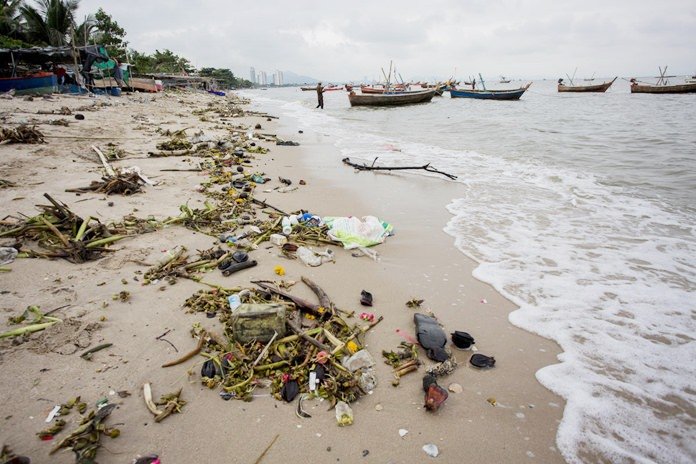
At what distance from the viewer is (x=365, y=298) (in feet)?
12.3

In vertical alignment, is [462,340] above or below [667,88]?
below

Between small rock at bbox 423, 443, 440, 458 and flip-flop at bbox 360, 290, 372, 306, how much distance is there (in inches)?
64.4

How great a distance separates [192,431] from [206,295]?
153 cm

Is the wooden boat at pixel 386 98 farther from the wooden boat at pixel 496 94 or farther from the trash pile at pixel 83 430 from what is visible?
the trash pile at pixel 83 430

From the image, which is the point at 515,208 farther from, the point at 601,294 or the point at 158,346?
the point at 158,346

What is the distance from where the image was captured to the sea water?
255cm

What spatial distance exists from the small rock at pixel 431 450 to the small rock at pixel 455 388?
21.5 inches

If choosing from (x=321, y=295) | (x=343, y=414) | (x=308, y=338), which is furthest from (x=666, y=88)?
(x=343, y=414)

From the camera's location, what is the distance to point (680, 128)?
1802 cm

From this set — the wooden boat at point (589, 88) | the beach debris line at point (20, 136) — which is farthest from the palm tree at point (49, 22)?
the wooden boat at point (589, 88)

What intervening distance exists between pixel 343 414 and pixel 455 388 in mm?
966

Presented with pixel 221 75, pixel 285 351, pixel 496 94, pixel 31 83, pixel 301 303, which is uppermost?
pixel 221 75

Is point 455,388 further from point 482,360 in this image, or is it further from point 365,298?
point 365,298

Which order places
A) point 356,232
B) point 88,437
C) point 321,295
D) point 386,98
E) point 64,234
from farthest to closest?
point 386,98 < point 356,232 < point 64,234 < point 321,295 < point 88,437
